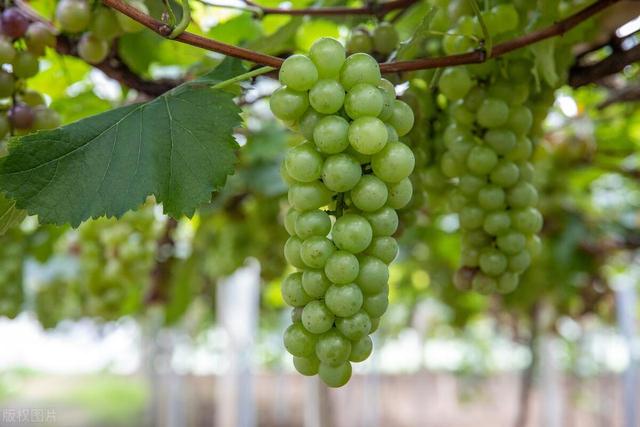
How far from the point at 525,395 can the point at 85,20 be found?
270 centimetres

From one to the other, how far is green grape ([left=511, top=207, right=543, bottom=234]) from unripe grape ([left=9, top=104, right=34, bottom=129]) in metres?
0.71

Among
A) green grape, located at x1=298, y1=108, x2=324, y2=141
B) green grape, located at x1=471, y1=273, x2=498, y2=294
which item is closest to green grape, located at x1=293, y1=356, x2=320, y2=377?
green grape, located at x1=298, y1=108, x2=324, y2=141

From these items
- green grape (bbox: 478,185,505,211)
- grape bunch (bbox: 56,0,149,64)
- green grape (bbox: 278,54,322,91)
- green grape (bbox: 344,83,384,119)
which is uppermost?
grape bunch (bbox: 56,0,149,64)

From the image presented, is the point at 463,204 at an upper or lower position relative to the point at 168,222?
lower

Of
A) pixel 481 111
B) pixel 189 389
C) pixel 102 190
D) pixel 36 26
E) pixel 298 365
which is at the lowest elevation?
pixel 189 389

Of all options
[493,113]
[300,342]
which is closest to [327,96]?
[300,342]

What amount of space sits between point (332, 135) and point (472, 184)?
367mm

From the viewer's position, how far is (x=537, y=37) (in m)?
0.80

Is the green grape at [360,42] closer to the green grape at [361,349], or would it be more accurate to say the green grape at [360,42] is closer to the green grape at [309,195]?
the green grape at [309,195]

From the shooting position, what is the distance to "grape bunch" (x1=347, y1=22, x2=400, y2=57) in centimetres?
94

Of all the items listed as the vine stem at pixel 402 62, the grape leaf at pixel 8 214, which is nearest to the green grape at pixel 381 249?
the vine stem at pixel 402 62

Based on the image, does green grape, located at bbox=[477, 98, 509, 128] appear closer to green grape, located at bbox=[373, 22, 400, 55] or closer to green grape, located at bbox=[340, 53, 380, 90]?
green grape, located at bbox=[373, 22, 400, 55]

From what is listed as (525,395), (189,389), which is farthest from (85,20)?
(189,389)

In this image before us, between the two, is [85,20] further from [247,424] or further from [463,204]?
[247,424]
